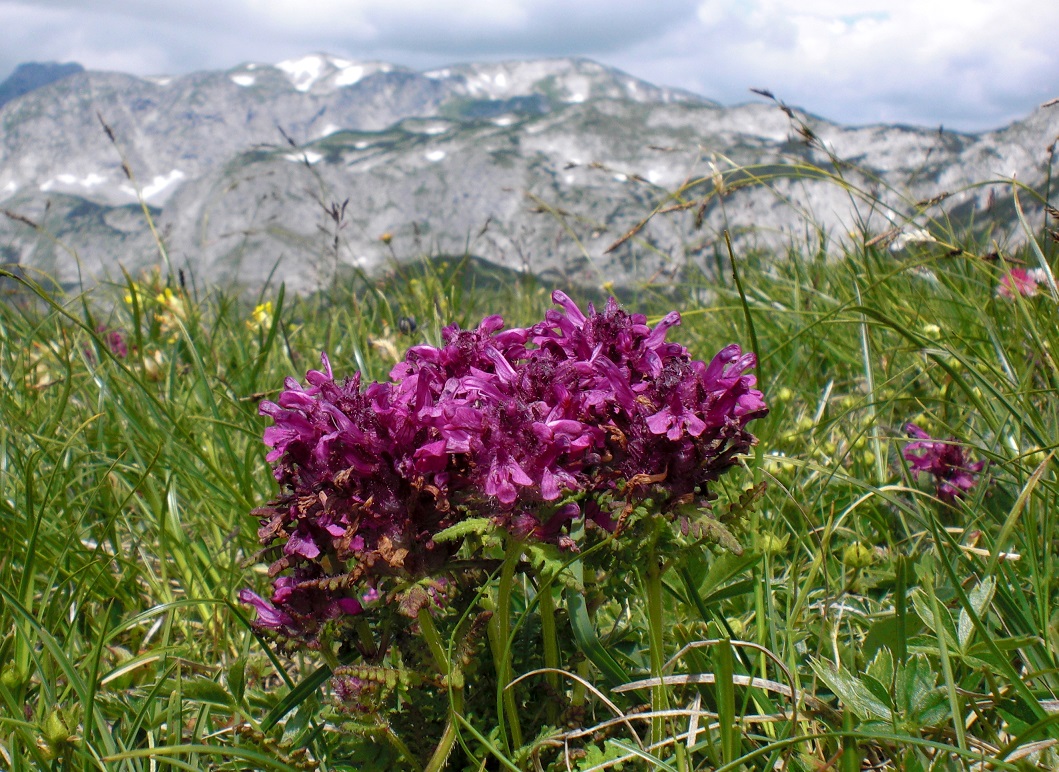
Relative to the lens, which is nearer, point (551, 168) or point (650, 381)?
point (650, 381)

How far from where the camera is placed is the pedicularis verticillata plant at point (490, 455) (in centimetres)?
126

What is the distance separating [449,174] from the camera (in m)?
27.9

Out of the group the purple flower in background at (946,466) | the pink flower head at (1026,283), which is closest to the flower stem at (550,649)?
the purple flower in background at (946,466)

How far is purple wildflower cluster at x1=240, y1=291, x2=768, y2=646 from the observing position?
126cm

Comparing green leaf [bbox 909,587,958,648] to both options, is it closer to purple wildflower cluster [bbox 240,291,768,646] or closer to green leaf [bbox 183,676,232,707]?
purple wildflower cluster [bbox 240,291,768,646]

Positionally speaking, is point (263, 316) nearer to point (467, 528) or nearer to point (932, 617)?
point (467, 528)

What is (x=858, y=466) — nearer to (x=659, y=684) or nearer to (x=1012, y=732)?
(x=1012, y=732)

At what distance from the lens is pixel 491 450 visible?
1258mm

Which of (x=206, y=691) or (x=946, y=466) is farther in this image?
(x=946, y=466)

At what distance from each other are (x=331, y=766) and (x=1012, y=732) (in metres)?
1.37

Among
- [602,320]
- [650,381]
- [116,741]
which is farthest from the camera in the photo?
[116,741]

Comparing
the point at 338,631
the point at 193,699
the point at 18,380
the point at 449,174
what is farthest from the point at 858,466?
the point at 449,174

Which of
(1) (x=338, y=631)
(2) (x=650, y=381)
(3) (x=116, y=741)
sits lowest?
(3) (x=116, y=741)

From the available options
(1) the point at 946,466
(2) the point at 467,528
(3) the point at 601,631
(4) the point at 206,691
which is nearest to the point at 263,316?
(4) the point at 206,691
